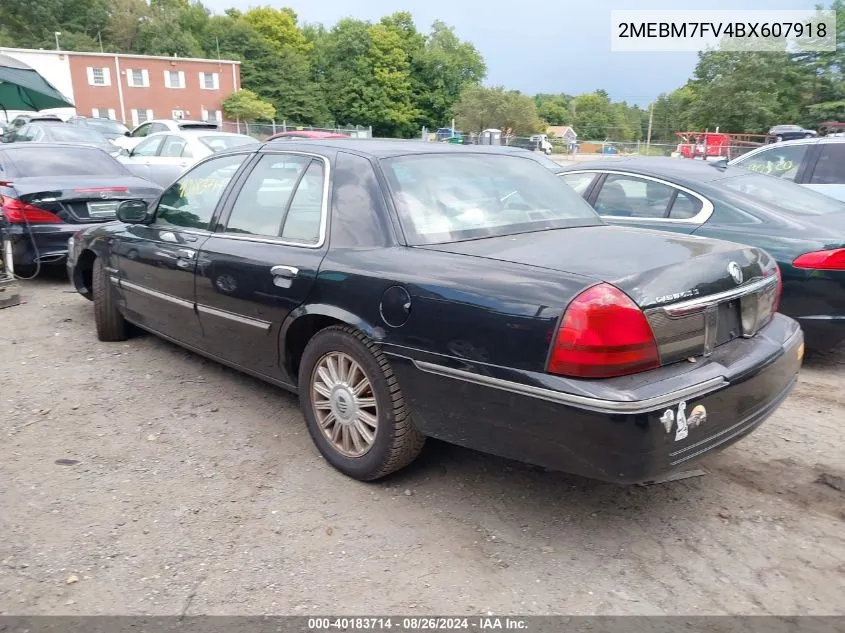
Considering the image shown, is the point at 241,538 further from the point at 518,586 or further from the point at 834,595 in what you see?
the point at 834,595

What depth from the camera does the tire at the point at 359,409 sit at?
9.83 feet

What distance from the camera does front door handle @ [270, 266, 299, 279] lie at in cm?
338

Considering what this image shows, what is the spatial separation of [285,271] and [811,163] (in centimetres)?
644

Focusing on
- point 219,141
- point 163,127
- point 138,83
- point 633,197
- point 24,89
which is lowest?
point 633,197

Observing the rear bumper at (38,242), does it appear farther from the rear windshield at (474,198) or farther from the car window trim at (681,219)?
the car window trim at (681,219)

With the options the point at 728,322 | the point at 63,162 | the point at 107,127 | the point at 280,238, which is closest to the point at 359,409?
the point at 280,238

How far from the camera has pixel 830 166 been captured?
7.16m

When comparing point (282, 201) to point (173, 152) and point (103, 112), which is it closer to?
point (173, 152)

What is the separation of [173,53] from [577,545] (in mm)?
85867

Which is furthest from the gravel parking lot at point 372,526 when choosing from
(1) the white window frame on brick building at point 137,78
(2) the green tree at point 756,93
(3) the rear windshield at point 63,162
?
(1) the white window frame on brick building at point 137,78

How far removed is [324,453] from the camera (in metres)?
3.43

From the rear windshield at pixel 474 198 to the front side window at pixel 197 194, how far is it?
1.33 metres

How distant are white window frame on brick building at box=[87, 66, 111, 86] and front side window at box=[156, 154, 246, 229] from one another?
56.0 m

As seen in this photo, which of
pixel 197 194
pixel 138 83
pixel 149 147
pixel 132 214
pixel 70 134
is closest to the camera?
pixel 197 194
